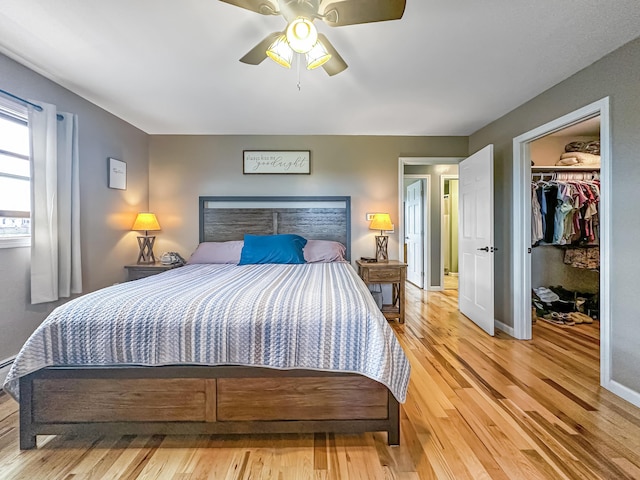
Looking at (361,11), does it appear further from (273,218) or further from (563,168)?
(563,168)

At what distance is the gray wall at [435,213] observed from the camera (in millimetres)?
5500

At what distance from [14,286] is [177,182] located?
211cm

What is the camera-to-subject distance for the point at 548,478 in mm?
1357

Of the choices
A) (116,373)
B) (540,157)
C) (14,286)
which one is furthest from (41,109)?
(540,157)

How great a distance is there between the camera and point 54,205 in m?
2.44

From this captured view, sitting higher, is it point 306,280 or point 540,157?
point 540,157

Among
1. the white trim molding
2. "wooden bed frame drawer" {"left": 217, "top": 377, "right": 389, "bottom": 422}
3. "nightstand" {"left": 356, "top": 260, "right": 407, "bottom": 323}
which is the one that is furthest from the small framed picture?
"nightstand" {"left": 356, "top": 260, "right": 407, "bottom": 323}

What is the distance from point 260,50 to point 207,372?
6.03 feet

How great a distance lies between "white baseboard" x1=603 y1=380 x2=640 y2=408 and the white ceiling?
7.55 ft

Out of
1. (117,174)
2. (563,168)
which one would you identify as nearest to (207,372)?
(117,174)

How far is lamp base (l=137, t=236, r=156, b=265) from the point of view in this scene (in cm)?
369

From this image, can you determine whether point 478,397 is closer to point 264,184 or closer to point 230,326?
point 230,326

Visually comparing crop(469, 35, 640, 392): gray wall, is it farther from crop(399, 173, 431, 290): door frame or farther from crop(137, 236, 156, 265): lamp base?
crop(137, 236, 156, 265): lamp base

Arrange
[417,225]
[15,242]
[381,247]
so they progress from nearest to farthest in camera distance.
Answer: [15,242] < [381,247] < [417,225]
